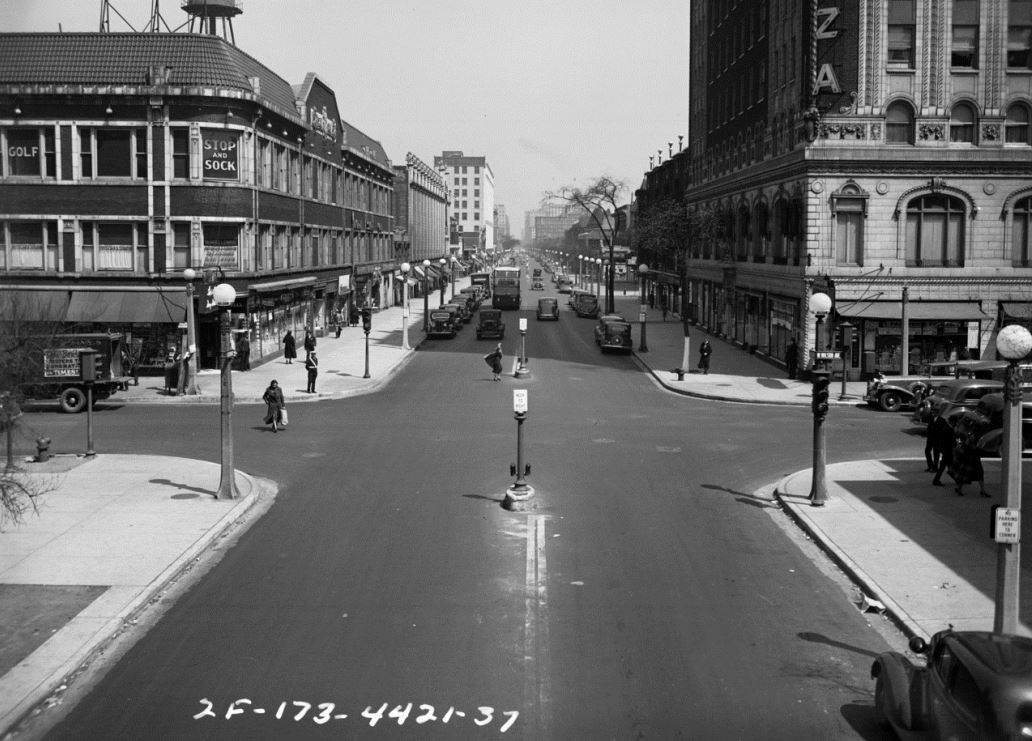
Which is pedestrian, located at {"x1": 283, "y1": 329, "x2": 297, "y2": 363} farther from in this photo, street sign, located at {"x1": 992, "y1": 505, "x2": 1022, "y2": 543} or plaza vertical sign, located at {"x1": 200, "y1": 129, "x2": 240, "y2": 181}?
street sign, located at {"x1": 992, "y1": 505, "x2": 1022, "y2": 543}

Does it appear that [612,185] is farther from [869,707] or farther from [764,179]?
[869,707]

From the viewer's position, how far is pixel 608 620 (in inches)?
569

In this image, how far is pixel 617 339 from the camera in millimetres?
55438

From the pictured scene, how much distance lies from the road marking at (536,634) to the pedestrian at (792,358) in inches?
1057

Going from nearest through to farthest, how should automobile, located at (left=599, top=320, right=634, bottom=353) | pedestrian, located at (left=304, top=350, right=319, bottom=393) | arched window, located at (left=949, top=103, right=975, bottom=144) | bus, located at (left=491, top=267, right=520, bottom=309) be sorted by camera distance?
pedestrian, located at (left=304, top=350, right=319, bottom=393) → arched window, located at (left=949, top=103, right=975, bottom=144) → automobile, located at (left=599, top=320, right=634, bottom=353) → bus, located at (left=491, top=267, right=520, bottom=309)

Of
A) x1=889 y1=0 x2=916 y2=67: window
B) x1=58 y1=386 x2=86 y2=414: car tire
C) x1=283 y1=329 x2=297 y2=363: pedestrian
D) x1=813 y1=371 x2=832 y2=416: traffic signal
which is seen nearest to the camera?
x1=813 y1=371 x2=832 y2=416: traffic signal

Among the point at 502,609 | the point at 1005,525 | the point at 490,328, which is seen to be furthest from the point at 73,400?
the point at 490,328

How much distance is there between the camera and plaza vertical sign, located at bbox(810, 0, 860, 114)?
42.7m

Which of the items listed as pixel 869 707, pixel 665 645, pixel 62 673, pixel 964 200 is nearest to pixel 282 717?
pixel 62 673

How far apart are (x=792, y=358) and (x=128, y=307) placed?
2580 centimetres

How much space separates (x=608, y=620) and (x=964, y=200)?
34127 millimetres

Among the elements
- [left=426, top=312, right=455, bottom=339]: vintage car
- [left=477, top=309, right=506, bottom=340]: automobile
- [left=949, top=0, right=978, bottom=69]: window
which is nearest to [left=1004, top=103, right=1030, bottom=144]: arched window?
[left=949, top=0, right=978, bottom=69]: window

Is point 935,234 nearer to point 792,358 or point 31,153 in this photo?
point 792,358

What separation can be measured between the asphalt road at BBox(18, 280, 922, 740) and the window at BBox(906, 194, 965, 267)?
16234mm
